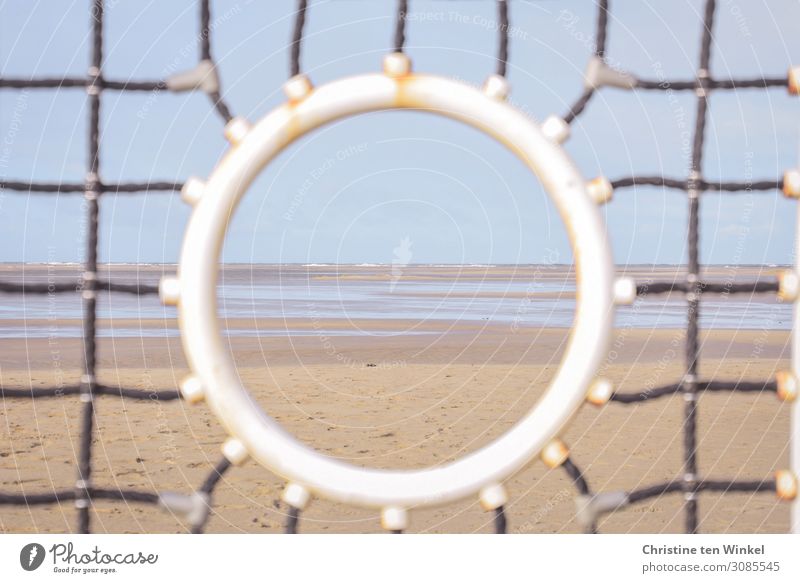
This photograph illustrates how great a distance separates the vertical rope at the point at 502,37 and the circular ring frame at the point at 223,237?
0.09 m

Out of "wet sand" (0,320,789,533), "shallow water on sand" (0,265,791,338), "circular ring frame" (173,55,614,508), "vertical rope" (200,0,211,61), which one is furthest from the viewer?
"shallow water on sand" (0,265,791,338)

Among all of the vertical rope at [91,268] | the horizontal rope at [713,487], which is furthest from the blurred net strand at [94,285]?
the horizontal rope at [713,487]

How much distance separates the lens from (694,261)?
1355 millimetres

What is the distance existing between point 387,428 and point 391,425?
0.02 metres

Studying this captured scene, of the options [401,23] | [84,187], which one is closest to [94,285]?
[84,187]

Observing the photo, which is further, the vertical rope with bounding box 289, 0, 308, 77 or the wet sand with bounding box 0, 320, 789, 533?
the wet sand with bounding box 0, 320, 789, 533

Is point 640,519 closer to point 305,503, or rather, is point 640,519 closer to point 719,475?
point 719,475

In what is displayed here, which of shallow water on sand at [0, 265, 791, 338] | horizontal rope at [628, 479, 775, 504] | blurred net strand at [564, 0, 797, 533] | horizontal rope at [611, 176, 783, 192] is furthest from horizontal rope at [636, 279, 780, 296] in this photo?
shallow water on sand at [0, 265, 791, 338]

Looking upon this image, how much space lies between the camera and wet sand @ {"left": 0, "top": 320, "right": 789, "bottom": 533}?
2.29 metres

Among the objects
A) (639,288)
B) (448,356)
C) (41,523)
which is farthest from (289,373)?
(639,288)

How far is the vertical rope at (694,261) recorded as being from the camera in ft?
4.41

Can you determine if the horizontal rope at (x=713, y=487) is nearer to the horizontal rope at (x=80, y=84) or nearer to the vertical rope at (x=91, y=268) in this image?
the vertical rope at (x=91, y=268)

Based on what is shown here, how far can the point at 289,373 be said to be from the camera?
430 centimetres

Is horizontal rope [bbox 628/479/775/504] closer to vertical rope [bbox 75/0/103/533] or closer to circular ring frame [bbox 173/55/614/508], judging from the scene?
circular ring frame [bbox 173/55/614/508]
